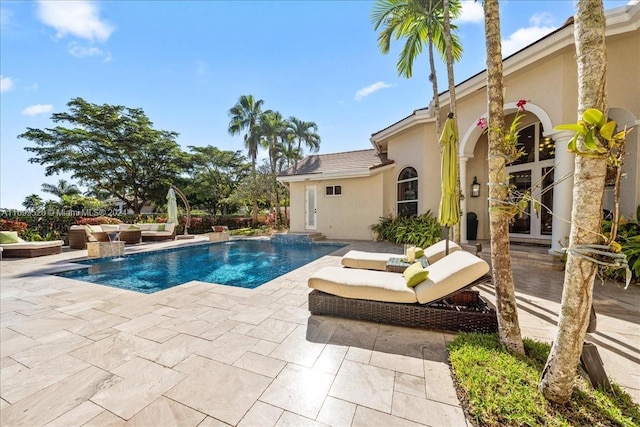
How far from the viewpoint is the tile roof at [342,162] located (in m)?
13.1

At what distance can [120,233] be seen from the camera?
12.0m

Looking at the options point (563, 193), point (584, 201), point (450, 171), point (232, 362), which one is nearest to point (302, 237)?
point (450, 171)

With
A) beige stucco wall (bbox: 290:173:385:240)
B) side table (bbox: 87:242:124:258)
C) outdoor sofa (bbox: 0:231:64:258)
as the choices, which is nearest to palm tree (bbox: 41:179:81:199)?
outdoor sofa (bbox: 0:231:64:258)

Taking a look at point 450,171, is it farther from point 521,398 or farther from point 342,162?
point 342,162

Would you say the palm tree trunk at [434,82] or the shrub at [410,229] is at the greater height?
the palm tree trunk at [434,82]

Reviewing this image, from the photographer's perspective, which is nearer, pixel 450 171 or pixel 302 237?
pixel 450 171

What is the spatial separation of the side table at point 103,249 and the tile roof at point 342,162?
8.67 meters

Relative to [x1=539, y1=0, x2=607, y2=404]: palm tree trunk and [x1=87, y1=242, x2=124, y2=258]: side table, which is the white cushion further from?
[x1=87, y1=242, x2=124, y2=258]: side table

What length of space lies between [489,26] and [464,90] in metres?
6.78

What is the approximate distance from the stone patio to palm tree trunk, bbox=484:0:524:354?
75cm

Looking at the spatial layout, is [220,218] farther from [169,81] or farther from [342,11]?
[342,11]

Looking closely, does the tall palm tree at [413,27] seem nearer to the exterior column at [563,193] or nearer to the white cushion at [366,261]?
the exterior column at [563,193]

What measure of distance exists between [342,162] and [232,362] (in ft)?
43.6

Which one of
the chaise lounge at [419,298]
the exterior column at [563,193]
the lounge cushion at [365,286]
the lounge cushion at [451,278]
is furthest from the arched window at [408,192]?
the lounge cushion at [451,278]
